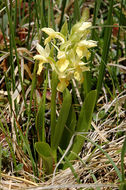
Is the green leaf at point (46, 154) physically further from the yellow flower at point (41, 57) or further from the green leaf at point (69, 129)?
the yellow flower at point (41, 57)

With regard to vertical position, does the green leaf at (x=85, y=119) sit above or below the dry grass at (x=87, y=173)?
above

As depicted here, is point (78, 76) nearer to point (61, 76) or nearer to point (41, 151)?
point (61, 76)

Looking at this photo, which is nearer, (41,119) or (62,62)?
(62,62)

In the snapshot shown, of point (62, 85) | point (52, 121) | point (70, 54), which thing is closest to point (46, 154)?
point (52, 121)

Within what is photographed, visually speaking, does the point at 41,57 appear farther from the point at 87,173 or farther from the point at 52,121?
the point at 87,173

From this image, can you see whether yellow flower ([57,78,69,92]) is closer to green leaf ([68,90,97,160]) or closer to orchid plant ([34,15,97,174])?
orchid plant ([34,15,97,174])

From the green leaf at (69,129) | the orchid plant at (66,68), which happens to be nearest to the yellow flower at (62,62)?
the orchid plant at (66,68)
